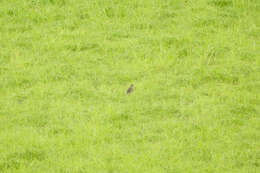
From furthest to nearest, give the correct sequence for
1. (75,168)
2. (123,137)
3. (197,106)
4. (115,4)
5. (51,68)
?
(115,4), (51,68), (197,106), (123,137), (75,168)

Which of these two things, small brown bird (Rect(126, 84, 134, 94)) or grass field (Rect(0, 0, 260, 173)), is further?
small brown bird (Rect(126, 84, 134, 94))

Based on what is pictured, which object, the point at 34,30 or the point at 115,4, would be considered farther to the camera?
the point at 115,4

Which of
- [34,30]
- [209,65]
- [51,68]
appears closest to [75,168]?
[51,68]

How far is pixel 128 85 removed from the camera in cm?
894

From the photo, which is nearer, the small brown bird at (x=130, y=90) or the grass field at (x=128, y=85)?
the grass field at (x=128, y=85)

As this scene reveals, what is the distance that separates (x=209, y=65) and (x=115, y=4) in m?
2.91

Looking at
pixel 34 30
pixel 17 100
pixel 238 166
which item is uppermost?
pixel 34 30

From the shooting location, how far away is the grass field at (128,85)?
726cm

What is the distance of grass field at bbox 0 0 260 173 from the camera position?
7.26 meters

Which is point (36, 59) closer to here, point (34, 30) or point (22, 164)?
point (34, 30)

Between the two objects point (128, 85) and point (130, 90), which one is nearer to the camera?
point (130, 90)

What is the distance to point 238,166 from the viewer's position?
7.04 metres

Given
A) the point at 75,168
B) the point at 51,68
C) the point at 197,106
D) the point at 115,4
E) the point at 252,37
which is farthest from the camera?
the point at 115,4

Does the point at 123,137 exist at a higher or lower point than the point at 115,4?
lower
